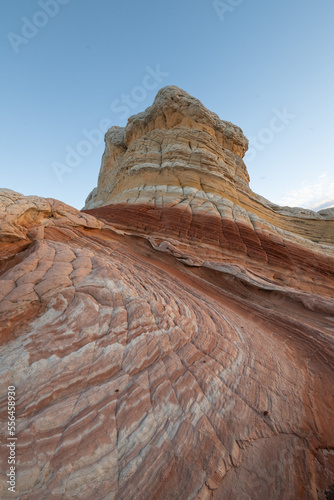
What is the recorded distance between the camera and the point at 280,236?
38.2 ft

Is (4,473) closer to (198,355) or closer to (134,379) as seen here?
(134,379)

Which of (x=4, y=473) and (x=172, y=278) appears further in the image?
(x=172, y=278)

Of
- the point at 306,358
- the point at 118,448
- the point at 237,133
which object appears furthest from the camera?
the point at 237,133

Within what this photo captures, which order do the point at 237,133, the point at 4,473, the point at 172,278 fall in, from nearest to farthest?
the point at 4,473 → the point at 172,278 → the point at 237,133

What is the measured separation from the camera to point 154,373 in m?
3.46

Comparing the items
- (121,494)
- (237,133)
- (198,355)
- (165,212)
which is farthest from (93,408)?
(237,133)

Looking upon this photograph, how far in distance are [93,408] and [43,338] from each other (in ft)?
4.50

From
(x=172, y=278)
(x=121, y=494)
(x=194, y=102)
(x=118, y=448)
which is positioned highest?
(x=194, y=102)

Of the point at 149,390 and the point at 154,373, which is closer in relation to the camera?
the point at 149,390

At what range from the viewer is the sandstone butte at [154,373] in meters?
2.49

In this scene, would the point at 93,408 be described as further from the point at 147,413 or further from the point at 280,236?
the point at 280,236

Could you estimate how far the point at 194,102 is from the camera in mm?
15367

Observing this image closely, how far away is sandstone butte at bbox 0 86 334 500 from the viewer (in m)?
2.49

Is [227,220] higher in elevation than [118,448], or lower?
higher
